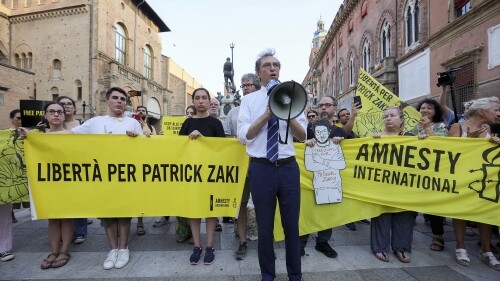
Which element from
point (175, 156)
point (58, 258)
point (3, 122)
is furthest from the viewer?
→ point (3, 122)

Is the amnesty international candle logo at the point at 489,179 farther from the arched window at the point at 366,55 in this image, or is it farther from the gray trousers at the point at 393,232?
the arched window at the point at 366,55

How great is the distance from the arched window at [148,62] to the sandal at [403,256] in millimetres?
34494

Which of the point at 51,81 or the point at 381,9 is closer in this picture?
the point at 381,9

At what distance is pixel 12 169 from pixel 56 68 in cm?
2779

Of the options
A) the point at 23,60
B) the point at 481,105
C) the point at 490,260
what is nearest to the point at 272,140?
the point at 481,105

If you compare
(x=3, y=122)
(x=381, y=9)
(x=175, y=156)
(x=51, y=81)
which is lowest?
(x=175, y=156)

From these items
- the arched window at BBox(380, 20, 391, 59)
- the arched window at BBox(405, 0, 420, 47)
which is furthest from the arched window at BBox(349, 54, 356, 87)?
the arched window at BBox(405, 0, 420, 47)

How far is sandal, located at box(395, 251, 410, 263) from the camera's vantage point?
10.9ft

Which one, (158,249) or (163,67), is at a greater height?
(163,67)

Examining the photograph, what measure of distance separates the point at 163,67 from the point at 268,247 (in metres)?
39.9

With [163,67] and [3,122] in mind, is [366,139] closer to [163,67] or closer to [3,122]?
[3,122]

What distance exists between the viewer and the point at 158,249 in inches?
147

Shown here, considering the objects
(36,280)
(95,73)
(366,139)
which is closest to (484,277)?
(366,139)

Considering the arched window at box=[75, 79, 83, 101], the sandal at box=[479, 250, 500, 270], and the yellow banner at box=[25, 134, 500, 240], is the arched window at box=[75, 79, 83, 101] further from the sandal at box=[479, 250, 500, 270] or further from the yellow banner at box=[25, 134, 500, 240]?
the sandal at box=[479, 250, 500, 270]
